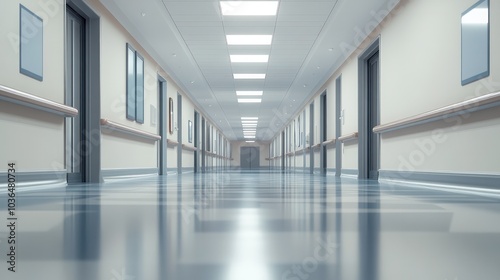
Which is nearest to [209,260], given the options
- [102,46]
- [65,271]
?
[65,271]

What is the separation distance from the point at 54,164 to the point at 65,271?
457cm

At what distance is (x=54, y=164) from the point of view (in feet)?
17.3

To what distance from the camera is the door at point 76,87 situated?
21.6 ft

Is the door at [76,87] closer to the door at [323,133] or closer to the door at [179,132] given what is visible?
the door at [179,132]

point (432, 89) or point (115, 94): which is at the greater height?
point (115, 94)

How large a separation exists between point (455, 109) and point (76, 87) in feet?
18.3

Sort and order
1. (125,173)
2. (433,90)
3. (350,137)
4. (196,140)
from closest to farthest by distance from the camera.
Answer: (433,90)
(125,173)
(350,137)
(196,140)

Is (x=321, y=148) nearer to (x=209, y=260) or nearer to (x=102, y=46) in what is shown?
(x=102, y=46)

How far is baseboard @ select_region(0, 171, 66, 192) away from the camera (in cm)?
404

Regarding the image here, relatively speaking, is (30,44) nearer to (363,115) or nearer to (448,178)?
(448,178)

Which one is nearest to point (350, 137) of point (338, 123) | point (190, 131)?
point (338, 123)

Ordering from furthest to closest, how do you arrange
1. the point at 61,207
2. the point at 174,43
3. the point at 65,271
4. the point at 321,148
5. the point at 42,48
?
the point at 321,148
the point at 174,43
the point at 42,48
the point at 61,207
the point at 65,271

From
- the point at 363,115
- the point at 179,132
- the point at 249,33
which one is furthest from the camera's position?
the point at 179,132

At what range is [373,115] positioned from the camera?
8.97 meters
